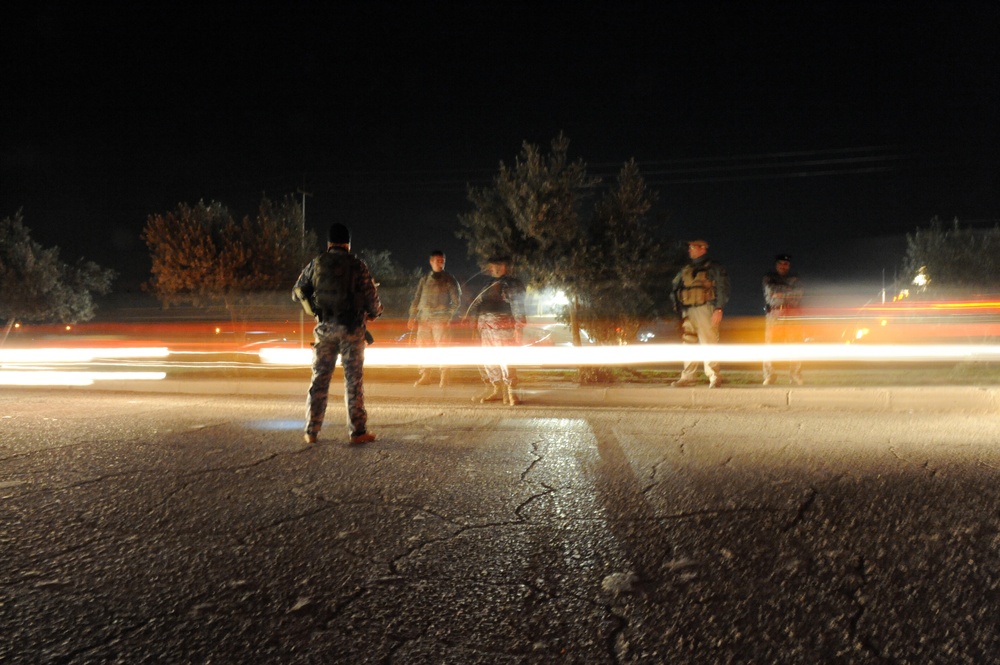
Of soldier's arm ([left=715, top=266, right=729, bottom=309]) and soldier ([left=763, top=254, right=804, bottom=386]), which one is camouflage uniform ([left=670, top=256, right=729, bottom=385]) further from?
soldier ([left=763, top=254, right=804, bottom=386])

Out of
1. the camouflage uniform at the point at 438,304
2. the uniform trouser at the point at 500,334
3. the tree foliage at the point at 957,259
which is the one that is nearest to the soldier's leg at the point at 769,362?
the uniform trouser at the point at 500,334

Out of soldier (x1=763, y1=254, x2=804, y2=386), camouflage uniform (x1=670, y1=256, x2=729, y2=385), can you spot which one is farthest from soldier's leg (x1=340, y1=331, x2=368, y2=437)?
soldier (x1=763, y1=254, x2=804, y2=386)

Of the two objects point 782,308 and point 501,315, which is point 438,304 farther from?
point 782,308

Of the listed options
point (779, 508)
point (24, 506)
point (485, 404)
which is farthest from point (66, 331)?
point (779, 508)

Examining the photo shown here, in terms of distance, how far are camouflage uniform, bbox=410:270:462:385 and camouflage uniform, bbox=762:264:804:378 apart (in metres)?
4.11

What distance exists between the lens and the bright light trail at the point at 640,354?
9.55m

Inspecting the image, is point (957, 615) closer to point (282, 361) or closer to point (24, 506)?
point (24, 506)

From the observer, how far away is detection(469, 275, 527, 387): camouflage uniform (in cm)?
871

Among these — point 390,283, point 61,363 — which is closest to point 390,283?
point 390,283

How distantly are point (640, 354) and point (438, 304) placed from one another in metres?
3.20

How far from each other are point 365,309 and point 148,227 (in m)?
27.7

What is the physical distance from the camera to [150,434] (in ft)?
22.2

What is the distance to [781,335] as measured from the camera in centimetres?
980

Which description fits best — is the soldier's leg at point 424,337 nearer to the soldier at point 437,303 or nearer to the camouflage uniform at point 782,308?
the soldier at point 437,303
